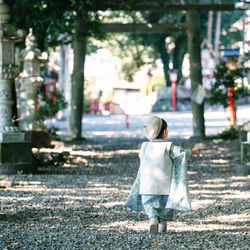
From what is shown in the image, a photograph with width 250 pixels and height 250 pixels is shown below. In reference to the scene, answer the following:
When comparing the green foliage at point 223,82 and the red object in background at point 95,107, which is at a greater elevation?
the green foliage at point 223,82

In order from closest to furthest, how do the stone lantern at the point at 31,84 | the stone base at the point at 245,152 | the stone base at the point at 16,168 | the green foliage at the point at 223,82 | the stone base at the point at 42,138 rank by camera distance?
the stone base at the point at 16,168 < the stone base at the point at 245,152 < the stone lantern at the point at 31,84 < the stone base at the point at 42,138 < the green foliage at the point at 223,82

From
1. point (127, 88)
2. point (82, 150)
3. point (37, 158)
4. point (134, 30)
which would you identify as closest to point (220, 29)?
point (127, 88)

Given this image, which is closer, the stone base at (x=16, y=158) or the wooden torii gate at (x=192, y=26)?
the stone base at (x=16, y=158)

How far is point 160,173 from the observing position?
5090 mm

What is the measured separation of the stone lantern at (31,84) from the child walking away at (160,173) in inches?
328

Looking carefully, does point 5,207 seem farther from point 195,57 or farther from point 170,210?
point 195,57

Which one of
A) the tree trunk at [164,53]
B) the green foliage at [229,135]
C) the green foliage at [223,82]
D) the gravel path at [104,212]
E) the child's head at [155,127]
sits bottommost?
the gravel path at [104,212]

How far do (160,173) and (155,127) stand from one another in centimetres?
40

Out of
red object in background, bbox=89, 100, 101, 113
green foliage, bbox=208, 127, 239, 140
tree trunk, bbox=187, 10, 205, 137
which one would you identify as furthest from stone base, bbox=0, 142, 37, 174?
red object in background, bbox=89, 100, 101, 113

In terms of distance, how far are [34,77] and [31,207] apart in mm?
7305

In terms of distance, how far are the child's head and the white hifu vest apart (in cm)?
7

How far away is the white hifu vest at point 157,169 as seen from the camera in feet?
16.7

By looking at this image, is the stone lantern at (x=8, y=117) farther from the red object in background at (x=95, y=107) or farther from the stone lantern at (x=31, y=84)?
the red object in background at (x=95, y=107)

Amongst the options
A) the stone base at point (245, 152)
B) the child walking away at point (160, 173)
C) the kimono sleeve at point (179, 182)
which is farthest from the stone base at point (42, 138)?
the kimono sleeve at point (179, 182)
